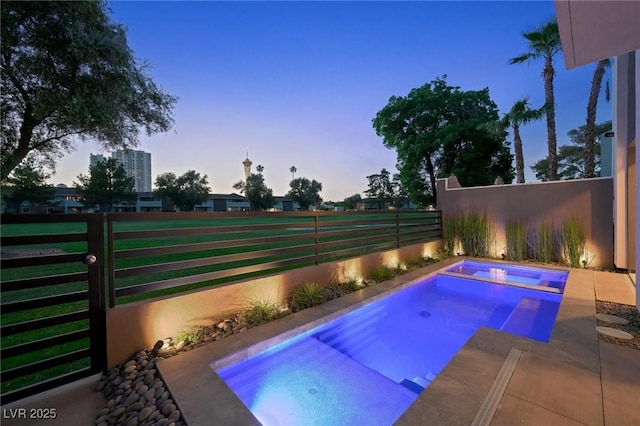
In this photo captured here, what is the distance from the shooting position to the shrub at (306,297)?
11.7 feet

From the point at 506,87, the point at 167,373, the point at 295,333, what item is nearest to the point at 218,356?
the point at 167,373

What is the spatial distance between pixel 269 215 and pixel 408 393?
2479mm

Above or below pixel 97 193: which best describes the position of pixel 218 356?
below

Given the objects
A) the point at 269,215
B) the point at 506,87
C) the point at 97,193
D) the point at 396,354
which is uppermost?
the point at 506,87

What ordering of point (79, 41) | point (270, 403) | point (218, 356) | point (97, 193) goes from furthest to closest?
point (97, 193) < point (79, 41) < point (218, 356) < point (270, 403)

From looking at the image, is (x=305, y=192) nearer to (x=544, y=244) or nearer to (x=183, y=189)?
(x=183, y=189)

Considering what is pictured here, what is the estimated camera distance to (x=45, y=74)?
16.0 feet

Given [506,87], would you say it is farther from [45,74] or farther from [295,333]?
[45,74]

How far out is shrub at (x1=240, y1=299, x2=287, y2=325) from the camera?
10.1 feet

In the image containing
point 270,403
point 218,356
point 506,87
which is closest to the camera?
point 270,403

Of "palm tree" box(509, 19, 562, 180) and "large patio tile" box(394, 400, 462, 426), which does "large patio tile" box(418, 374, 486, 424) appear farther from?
"palm tree" box(509, 19, 562, 180)

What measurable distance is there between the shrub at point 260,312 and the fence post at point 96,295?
1.29m

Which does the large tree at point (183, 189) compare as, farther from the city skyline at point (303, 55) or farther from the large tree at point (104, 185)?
the city skyline at point (303, 55)

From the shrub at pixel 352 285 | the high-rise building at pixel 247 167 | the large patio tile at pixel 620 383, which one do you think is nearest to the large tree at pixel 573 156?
the shrub at pixel 352 285
